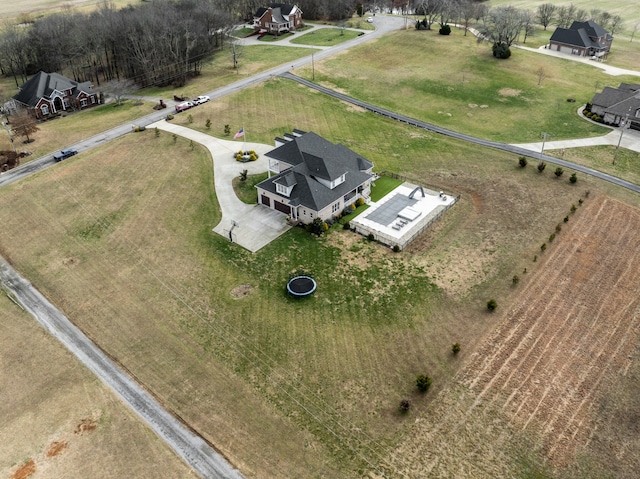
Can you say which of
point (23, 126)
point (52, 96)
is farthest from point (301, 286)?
point (52, 96)

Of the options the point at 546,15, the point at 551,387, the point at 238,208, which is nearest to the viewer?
the point at 551,387

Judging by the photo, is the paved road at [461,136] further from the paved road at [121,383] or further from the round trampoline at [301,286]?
the paved road at [121,383]

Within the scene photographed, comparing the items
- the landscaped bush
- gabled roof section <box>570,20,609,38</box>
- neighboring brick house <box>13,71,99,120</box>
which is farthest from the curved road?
gabled roof section <box>570,20,609,38</box>

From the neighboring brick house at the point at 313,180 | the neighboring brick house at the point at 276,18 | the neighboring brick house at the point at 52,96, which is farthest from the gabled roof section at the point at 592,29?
the neighboring brick house at the point at 52,96

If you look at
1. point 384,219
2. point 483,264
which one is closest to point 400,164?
point 384,219

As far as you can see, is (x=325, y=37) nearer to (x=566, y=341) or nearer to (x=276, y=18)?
(x=276, y=18)

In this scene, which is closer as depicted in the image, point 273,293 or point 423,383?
point 423,383
